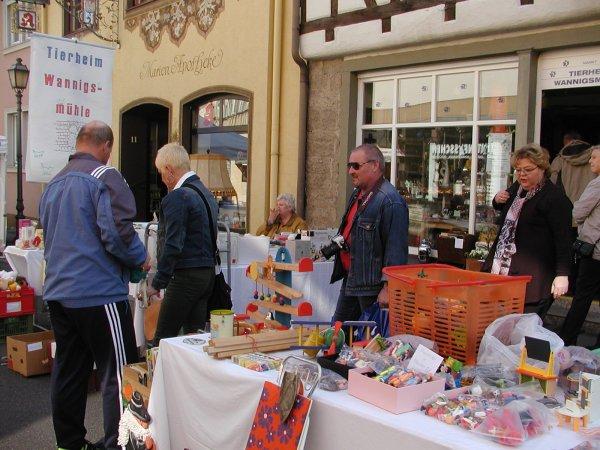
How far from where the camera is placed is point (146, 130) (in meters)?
13.1

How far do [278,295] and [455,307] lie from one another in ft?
6.09

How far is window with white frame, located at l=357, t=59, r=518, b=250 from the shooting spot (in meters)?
7.02

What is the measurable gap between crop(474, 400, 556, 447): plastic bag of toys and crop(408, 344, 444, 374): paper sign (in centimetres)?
32

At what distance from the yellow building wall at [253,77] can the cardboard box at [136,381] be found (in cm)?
587

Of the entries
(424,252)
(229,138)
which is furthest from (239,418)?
(229,138)

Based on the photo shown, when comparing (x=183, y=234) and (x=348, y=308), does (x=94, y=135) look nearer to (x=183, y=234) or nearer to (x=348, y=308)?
(x=183, y=234)

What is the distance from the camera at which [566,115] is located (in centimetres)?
679

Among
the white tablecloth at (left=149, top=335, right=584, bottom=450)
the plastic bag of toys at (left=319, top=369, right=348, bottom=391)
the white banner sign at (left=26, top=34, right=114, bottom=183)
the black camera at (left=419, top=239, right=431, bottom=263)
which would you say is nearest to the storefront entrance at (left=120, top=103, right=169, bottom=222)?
the white banner sign at (left=26, top=34, right=114, bottom=183)

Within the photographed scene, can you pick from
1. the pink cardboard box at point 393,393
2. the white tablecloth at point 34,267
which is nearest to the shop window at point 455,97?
the white tablecloth at point 34,267

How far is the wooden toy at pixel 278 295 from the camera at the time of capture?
397 centimetres

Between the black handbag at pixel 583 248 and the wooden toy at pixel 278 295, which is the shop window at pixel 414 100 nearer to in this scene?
the black handbag at pixel 583 248

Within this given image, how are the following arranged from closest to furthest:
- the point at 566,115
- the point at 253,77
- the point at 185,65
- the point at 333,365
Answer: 1. the point at 333,365
2. the point at 566,115
3. the point at 253,77
4. the point at 185,65

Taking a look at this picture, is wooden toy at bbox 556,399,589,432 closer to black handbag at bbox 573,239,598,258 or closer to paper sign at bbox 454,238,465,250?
black handbag at bbox 573,239,598,258

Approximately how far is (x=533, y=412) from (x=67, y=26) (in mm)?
14080
